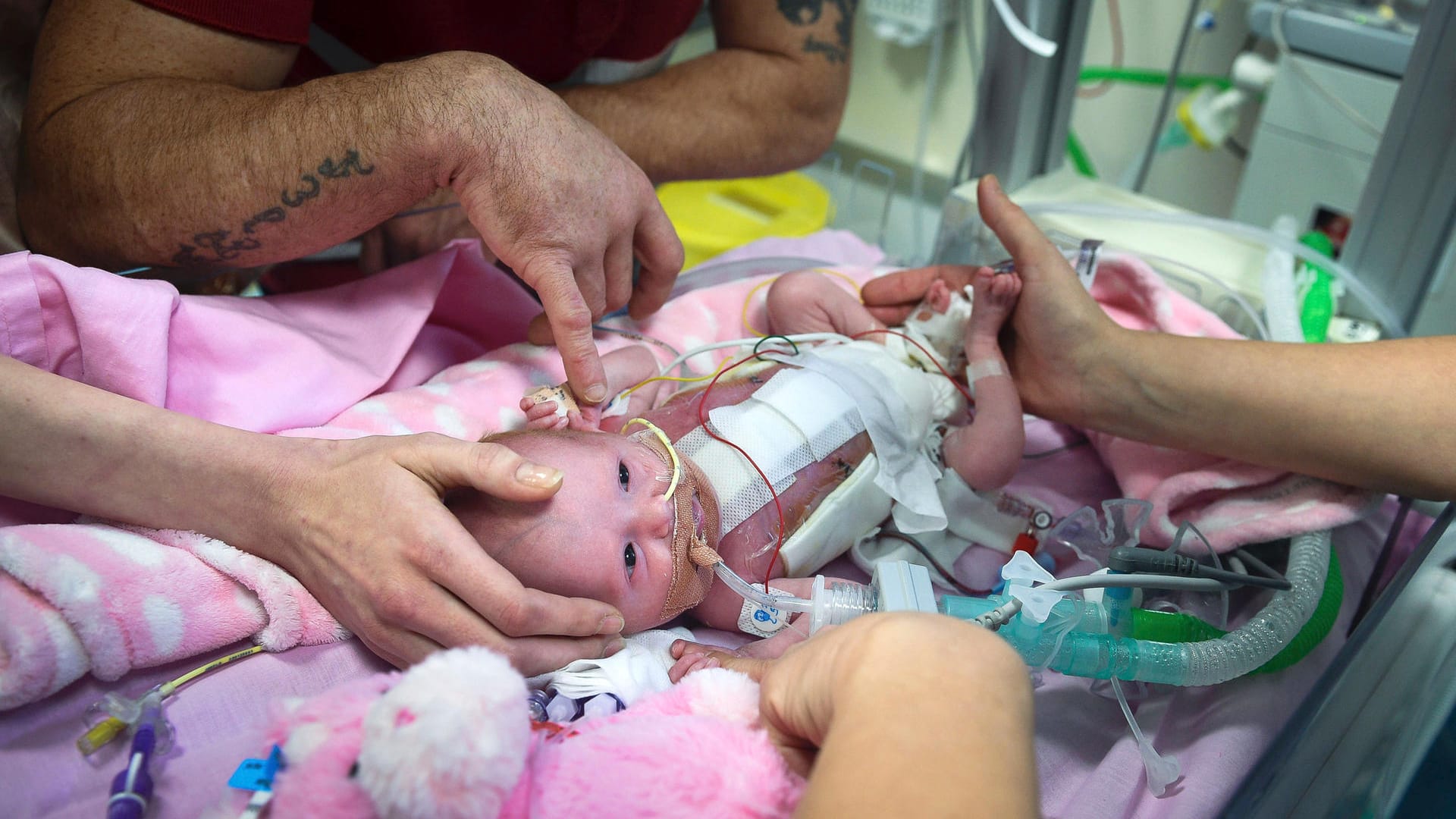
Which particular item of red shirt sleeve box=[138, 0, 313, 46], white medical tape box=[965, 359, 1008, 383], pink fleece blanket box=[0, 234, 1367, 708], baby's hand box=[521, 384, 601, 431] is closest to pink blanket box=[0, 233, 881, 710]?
pink fleece blanket box=[0, 234, 1367, 708]

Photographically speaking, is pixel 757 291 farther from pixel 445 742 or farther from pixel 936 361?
pixel 445 742

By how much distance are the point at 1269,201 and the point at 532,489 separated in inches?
87.7

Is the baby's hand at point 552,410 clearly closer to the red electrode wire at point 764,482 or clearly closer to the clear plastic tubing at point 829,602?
the red electrode wire at point 764,482

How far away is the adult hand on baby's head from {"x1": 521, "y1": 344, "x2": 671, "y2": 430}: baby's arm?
23cm

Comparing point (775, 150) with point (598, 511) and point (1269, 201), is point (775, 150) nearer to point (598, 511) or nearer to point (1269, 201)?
point (598, 511)

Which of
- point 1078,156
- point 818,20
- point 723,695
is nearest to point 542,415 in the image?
point 723,695

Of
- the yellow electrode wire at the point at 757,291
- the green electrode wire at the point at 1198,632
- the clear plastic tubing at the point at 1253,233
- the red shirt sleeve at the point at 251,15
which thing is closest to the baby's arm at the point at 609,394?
the yellow electrode wire at the point at 757,291

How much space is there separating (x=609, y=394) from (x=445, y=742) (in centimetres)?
74

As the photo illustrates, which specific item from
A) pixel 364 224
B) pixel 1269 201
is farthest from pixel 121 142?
pixel 1269 201

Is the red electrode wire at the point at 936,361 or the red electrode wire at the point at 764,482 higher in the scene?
the red electrode wire at the point at 936,361

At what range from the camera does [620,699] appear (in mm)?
904

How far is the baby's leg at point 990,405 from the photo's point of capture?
1.29m

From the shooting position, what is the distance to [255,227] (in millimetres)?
1103

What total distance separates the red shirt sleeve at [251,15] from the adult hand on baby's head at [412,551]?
58cm
